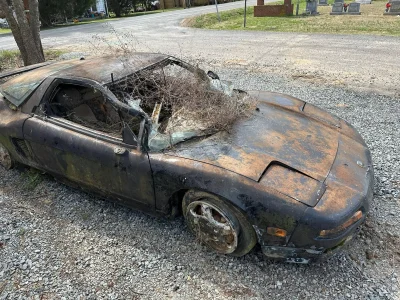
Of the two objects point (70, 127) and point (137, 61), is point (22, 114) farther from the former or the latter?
point (137, 61)

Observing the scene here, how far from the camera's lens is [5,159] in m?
3.90

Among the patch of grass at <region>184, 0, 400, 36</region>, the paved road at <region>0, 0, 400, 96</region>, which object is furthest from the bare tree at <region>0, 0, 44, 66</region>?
the patch of grass at <region>184, 0, 400, 36</region>

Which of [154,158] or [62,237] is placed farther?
[62,237]

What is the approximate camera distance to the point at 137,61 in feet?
11.2

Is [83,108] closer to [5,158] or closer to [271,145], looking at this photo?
[5,158]

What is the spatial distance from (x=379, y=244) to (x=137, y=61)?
290 centimetres

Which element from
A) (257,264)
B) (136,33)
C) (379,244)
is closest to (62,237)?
(257,264)

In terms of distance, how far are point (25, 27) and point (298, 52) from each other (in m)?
7.35

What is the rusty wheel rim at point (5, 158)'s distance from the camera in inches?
151

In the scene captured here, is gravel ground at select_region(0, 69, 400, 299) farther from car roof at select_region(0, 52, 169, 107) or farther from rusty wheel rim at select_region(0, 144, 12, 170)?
car roof at select_region(0, 52, 169, 107)

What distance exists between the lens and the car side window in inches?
127

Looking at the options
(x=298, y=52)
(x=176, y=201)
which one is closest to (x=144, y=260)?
(x=176, y=201)

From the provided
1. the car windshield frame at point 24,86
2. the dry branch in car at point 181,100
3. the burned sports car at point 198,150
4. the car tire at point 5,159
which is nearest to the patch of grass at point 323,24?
the burned sports car at point 198,150

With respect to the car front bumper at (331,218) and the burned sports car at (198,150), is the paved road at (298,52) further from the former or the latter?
the car front bumper at (331,218)
